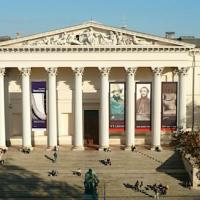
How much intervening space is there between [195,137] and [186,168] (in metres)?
4.01

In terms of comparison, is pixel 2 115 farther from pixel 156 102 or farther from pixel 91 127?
pixel 156 102

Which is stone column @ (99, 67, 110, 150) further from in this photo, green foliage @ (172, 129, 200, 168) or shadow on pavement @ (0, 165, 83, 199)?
shadow on pavement @ (0, 165, 83, 199)

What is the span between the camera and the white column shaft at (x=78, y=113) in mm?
51094

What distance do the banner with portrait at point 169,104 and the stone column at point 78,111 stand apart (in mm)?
8067

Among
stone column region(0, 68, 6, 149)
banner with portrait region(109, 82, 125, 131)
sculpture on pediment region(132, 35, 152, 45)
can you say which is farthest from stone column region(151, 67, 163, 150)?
stone column region(0, 68, 6, 149)

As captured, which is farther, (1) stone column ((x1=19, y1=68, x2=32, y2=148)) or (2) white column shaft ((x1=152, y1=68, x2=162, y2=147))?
(2) white column shaft ((x1=152, y1=68, x2=162, y2=147))

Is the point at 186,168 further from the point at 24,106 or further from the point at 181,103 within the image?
the point at 24,106

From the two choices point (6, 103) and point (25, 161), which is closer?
point (25, 161)

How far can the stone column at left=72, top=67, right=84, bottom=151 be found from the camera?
5097cm

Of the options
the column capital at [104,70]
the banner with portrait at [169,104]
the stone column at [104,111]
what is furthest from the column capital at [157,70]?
the stone column at [104,111]

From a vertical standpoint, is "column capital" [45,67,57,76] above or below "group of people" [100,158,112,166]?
above

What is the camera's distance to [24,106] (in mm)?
51031

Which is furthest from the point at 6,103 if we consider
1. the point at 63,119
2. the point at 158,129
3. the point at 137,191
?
the point at 137,191

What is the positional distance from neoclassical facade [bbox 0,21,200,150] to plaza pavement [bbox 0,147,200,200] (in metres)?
2.32
